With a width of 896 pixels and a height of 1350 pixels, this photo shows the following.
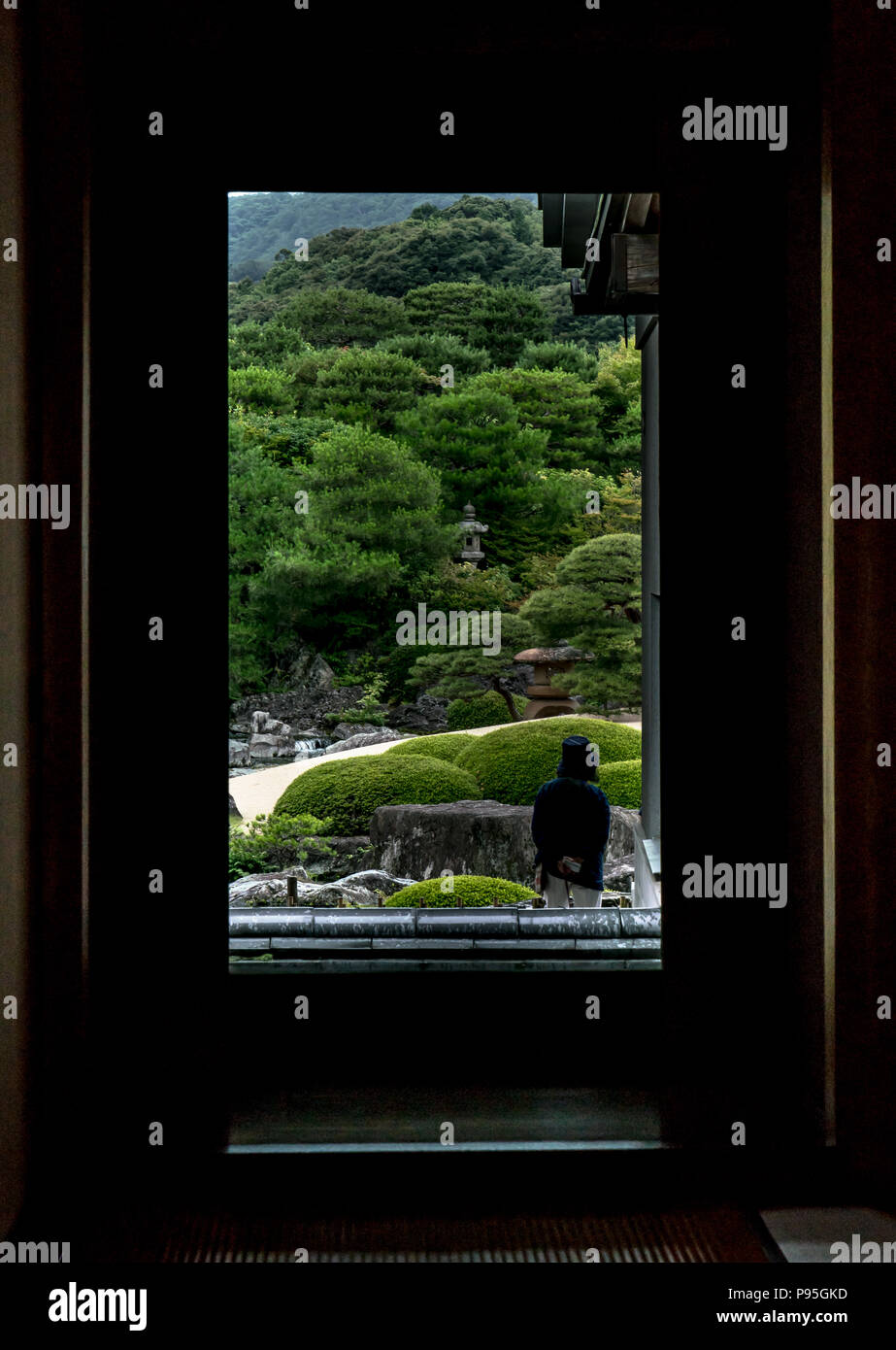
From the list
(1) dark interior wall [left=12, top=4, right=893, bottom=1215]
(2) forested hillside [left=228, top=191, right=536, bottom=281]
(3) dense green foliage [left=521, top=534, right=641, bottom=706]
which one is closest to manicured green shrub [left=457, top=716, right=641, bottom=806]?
(3) dense green foliage [left=521, top=534, right=641, bottom=706]

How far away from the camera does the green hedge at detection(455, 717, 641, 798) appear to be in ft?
23.1

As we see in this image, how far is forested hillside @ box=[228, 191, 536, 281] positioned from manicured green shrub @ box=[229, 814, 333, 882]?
562 centimetres

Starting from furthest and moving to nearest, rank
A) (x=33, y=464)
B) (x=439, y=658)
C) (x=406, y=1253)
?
(x=439, y=658) < (x=33, y=464) < (x=406, y=1253)

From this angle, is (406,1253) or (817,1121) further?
(817,1121)

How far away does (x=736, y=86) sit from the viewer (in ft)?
6.50

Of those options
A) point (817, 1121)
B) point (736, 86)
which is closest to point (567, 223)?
point (736, 86)

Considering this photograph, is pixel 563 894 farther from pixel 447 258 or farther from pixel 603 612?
pixel 447 258

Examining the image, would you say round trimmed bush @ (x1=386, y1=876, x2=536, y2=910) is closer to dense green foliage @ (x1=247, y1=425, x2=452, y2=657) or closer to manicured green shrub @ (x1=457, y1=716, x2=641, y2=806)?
manicured green shrub @ (x1=457, y1=716, x2=641, y2=806)

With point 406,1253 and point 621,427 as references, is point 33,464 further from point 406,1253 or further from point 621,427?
point 621,427

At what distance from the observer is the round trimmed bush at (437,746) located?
7633mm

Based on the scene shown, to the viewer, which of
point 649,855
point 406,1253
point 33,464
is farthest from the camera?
point 649,855

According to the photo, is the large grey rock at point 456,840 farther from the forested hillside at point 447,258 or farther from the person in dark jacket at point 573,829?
the forested hillside at point 447,258

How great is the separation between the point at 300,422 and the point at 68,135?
757 cm
